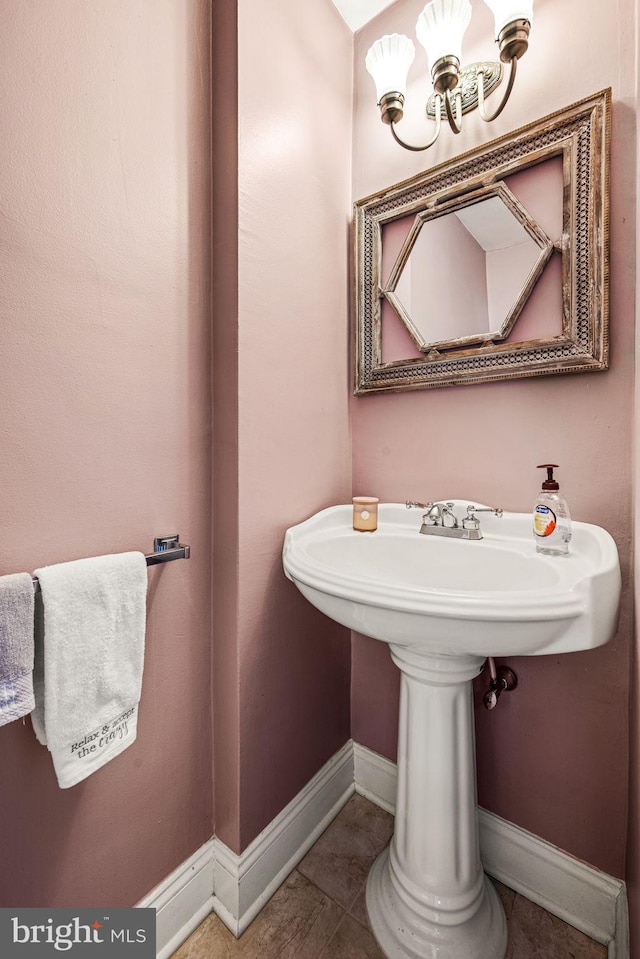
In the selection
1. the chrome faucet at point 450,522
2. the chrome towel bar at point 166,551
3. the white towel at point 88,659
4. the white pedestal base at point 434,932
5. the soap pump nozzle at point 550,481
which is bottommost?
the white pedestal base at point 434,932

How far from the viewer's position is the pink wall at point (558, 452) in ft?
2.77

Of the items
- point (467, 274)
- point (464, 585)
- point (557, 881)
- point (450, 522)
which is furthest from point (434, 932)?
point (467, 274)

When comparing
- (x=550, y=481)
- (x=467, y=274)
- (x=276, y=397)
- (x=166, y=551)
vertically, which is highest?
(x=467, y=274)

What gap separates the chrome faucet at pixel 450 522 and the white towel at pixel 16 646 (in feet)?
2.65

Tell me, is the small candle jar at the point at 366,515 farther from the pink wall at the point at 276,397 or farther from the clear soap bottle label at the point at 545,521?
the clear soap bottle label at the point at 545,521

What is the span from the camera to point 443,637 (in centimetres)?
61

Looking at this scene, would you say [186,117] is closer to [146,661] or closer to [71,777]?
[146,661]

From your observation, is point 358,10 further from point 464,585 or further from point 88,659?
point 88,659

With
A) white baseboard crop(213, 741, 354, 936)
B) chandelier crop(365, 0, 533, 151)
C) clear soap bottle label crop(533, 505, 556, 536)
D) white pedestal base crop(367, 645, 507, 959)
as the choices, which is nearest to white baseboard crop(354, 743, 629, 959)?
white pedestal base crop(367, 645, 507, 959)

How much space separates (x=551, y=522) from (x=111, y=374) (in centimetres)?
91

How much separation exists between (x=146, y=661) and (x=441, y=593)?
0.62 meters

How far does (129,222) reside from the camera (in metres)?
0.77

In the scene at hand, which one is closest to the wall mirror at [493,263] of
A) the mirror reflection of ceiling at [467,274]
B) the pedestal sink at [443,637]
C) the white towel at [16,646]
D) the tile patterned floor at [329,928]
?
the mirror reflection of ceiling at [467,274]

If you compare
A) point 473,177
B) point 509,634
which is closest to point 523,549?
point 509,634
